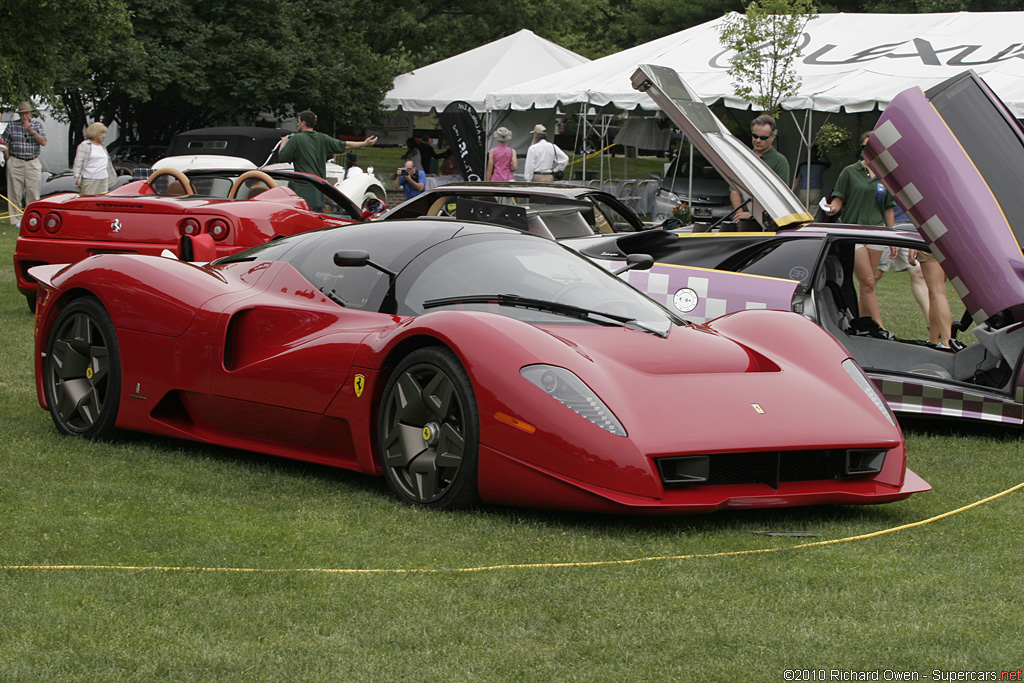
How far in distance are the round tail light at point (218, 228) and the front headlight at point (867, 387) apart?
547 centimetres

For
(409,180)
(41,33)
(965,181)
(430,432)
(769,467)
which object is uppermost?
(41,33)

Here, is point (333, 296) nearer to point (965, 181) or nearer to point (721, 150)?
point (965, 181)

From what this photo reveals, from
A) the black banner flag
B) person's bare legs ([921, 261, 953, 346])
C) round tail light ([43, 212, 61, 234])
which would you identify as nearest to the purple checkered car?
person's bare legs ([921, 261, 953, 346])

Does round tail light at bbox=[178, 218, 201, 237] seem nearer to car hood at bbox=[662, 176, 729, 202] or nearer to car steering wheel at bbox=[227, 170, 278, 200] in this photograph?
car steering wheel at bbox=[227, 170, 278, 200]

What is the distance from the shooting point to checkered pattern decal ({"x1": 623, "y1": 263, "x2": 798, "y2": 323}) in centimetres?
697

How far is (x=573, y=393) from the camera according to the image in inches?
174

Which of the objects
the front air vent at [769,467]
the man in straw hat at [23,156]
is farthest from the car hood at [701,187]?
the front air vent at [769,467]

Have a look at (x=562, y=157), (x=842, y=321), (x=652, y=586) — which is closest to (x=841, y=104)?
(x=562, y=157)

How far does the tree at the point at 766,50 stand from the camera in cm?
1970

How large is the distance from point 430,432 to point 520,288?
882 mm

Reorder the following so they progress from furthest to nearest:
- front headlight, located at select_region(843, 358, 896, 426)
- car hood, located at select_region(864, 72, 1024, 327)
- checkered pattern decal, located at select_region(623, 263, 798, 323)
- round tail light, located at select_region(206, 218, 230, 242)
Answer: round tail light, located at select_region(206, 218, 230, 242), checkered pattern decal, located at select_region(623, 263, 798, 323), car hood, located at select_region(864, 72, 1024, 327), front headlight, located at select_region(843, 358, 896, 426)

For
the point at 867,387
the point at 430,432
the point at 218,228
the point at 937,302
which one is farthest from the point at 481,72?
the point at 430,432

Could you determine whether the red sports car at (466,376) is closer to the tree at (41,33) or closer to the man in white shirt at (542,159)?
the man in white shirt at (542,159)

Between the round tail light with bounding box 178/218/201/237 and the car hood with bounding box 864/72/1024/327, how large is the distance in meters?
5.19
